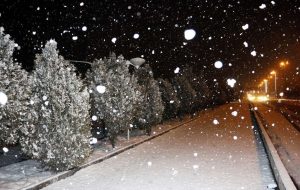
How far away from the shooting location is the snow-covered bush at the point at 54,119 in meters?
11.9

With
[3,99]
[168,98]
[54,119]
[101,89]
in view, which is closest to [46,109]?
[54,119]

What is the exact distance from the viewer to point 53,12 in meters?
50.8

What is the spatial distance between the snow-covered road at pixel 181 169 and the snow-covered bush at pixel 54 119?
78cm

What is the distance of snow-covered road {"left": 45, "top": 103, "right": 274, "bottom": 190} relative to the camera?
10.4m

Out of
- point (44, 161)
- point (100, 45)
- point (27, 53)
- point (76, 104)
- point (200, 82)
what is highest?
point (100, 45)

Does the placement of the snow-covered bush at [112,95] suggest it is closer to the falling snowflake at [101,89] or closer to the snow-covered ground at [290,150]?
the falling snowflake at [101,89]

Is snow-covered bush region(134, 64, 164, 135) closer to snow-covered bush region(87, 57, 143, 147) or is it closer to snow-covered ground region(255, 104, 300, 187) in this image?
snow-covered bush region(87, 57, 143, 147)

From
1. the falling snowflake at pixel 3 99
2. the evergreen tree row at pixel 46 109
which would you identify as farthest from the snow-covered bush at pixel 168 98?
the falling snowflake at pixel 3 99

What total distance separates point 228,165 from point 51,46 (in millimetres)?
6688

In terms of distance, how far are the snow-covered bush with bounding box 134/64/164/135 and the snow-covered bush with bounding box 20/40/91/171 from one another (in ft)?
33.0

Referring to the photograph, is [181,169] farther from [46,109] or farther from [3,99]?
[3,99]

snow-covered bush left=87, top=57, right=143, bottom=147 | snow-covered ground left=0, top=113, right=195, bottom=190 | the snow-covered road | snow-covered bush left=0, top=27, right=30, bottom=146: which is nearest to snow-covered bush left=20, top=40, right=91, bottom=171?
snow-covered ground left=0, top=113, right=195, bottom=190

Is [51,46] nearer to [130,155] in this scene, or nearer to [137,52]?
[130,155]

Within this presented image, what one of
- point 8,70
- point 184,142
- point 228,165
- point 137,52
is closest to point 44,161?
point 8,70
